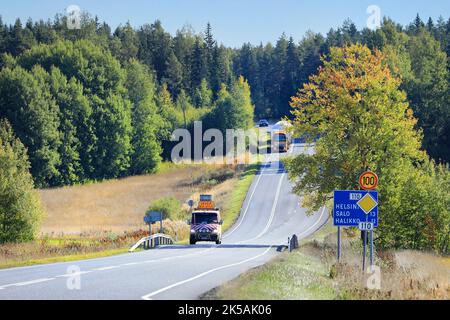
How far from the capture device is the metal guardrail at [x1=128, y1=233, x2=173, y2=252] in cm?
4205

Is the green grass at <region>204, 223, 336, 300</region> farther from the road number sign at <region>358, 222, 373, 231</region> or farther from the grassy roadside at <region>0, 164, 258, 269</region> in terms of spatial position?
the grassy roadside at <region>0, 164, 258, 269</region>

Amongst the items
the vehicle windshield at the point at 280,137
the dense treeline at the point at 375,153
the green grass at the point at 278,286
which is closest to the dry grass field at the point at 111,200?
the vehicle windshield at the point at 280,137

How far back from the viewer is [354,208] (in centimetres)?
2589

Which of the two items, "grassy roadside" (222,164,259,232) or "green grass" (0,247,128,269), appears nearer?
"green grass" (0,247,128,269)

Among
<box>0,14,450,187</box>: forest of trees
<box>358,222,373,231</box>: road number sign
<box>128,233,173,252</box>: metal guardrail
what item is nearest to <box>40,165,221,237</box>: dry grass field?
<box>0,14,450,187</box>: forest of trees

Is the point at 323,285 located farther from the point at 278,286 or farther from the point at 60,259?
the point at 60,259

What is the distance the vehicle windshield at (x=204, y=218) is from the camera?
47.6m

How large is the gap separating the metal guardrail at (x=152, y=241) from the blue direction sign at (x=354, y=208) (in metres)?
16.6

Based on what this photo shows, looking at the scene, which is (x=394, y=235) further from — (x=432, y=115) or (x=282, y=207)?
(x=432, y=115)

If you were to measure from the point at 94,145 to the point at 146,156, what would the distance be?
30.8 feet

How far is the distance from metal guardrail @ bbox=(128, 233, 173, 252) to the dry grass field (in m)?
11.1

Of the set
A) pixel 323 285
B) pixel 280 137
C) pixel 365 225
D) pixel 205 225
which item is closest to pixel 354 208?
pixel 365 225
